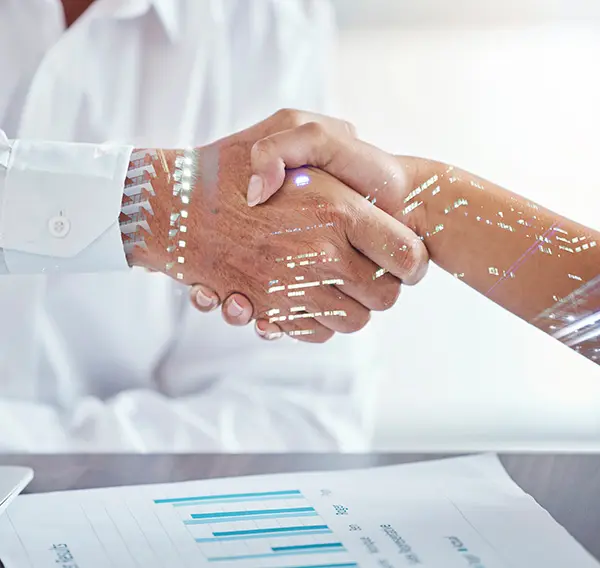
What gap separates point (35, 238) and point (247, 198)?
0.15m

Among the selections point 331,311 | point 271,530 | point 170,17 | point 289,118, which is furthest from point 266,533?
point 170,17

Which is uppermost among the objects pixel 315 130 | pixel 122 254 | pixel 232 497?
pixel 315 130

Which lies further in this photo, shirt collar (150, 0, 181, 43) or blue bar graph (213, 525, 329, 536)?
shirt collar (150, 0, 181, 43)

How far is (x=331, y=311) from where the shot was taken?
0.47 metres

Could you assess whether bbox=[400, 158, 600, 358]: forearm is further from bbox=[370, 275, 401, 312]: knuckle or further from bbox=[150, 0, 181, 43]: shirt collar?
bbox=[150, 0, 181, 43]: shirt collar

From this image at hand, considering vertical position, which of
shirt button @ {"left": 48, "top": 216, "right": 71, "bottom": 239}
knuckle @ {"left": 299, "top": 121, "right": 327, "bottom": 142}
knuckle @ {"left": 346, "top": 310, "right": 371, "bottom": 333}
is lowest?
knuckle @ {"left": 346, "top": 310, "right": 371, "bottom": 333}

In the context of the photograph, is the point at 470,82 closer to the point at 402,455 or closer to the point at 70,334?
the point at 402,455

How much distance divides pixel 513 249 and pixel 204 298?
8.2 inches

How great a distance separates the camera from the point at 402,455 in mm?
480

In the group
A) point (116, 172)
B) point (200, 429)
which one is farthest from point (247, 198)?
point (200, 429)

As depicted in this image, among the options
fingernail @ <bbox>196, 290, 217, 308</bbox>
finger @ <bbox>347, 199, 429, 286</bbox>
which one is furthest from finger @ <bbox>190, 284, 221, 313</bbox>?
finger @ <bbox>347, 199, 429, 286</bbox>

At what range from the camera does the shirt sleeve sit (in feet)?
1.51

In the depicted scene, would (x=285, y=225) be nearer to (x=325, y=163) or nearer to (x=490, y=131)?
(x=325, y=163)

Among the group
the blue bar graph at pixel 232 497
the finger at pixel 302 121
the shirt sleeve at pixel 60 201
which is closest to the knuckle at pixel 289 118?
the finger at pixel 302 121
